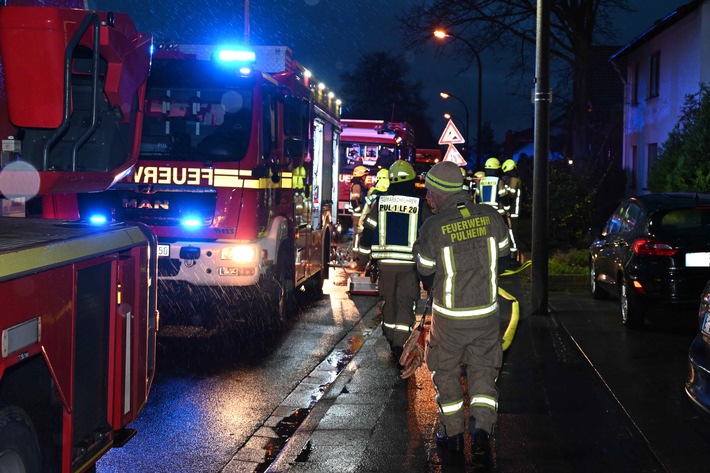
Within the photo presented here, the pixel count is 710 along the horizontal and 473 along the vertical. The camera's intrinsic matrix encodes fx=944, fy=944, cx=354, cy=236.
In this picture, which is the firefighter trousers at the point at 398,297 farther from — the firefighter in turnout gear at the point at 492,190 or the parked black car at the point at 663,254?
the firefighter in turnout gear at the point at 492,190

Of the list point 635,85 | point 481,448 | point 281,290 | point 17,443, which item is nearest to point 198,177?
point 281,290

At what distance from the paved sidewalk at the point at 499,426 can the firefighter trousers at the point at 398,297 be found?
0.35 metres

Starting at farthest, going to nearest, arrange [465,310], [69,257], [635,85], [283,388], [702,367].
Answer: [635,85] < [283,388] < [465,310] < [702,367] < [69,257]

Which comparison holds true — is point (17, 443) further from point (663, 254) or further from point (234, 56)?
point (663, 254)

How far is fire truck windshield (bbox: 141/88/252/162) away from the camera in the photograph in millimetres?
10102

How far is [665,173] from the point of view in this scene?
18.9m

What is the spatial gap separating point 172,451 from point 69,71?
8.38 feet

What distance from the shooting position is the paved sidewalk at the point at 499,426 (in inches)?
225

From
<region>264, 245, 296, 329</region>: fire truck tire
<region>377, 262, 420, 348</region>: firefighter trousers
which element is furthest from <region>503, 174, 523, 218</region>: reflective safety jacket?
<region>377, 262, 420, 348</region>: firefighter trousers

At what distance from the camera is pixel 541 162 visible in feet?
38.2

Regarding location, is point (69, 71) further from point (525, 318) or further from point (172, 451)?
point (525, 318)

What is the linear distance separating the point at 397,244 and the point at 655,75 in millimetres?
23425

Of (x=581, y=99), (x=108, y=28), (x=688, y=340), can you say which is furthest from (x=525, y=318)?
(x=581, y=99)

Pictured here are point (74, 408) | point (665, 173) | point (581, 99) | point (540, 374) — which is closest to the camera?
point (74, 408)
